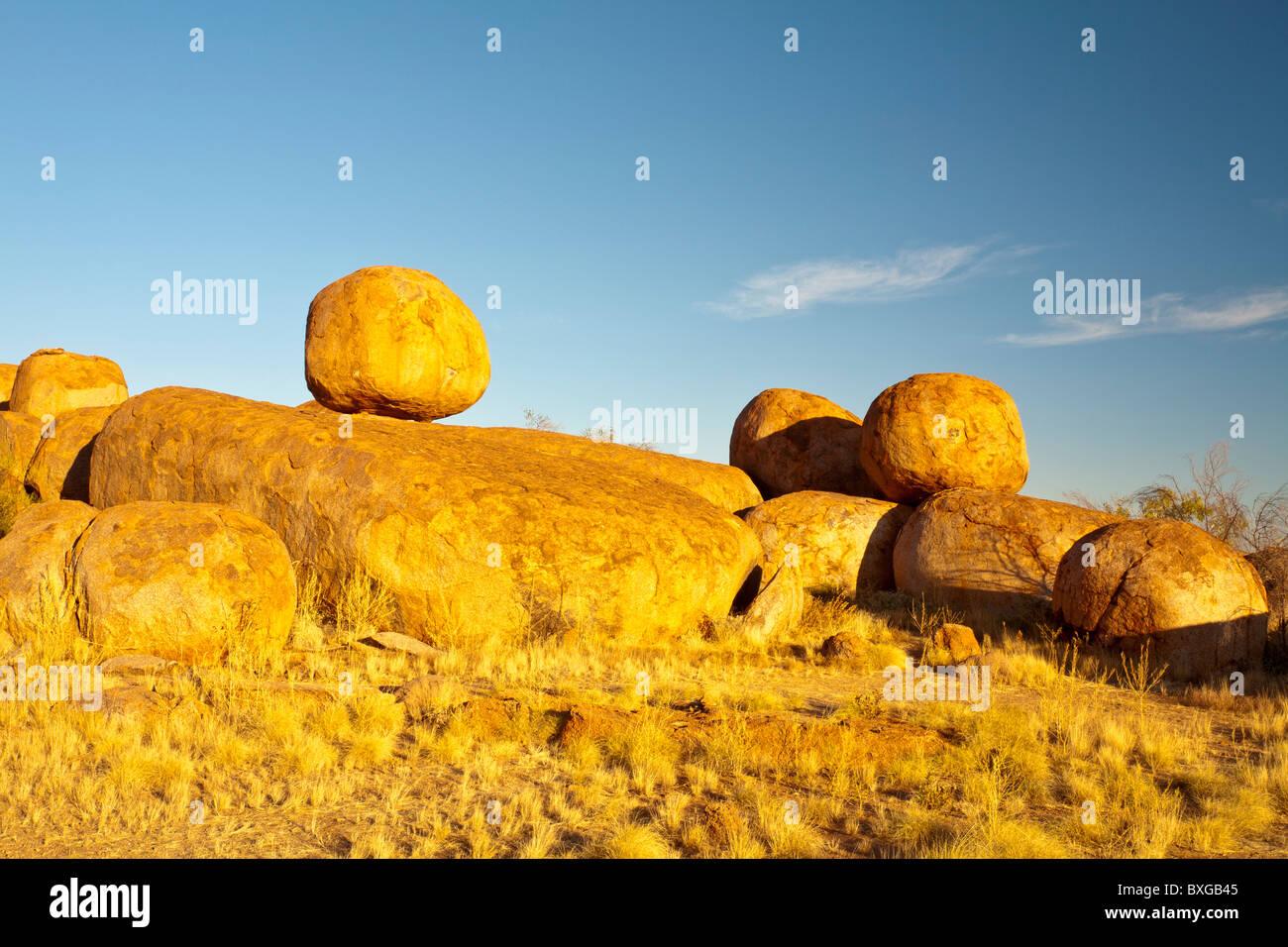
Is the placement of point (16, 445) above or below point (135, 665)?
above

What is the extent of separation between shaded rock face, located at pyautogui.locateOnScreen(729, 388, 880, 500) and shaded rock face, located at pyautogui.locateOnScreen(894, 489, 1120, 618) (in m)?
2.71

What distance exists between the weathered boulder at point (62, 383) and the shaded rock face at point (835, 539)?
1355 cm

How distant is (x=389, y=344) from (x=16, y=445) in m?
8.48

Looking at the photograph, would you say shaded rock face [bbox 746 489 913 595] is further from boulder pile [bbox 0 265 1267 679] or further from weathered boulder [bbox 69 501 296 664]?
weathered boulder [bbox 69 501 296 664]

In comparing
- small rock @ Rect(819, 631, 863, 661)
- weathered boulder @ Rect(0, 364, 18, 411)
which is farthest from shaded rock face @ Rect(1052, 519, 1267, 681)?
weathered boulder @ Rect(0, 364, 18, 411)

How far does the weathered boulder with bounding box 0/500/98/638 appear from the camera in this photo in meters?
7.95

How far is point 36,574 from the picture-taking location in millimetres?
8180

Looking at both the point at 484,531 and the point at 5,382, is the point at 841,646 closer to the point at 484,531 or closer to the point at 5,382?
the point at 484,531

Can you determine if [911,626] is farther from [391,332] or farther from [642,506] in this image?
[391,332]

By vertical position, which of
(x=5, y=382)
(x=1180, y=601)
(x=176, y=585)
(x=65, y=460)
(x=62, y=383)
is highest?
(x=5, y=382)

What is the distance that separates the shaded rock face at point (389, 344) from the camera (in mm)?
11266

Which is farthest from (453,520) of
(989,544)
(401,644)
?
(989,544)

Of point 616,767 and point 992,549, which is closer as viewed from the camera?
point 616,767

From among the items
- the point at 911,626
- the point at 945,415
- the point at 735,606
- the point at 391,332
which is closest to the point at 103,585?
the point at 391,332
